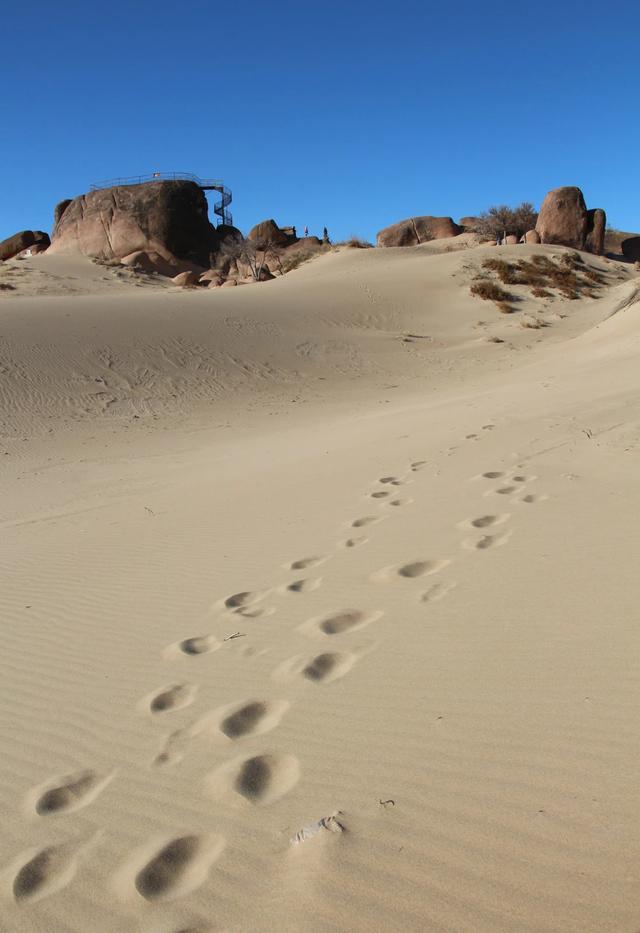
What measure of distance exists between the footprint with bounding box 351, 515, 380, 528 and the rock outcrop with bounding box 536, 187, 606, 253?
32.9 meters

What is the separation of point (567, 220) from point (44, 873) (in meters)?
37.0

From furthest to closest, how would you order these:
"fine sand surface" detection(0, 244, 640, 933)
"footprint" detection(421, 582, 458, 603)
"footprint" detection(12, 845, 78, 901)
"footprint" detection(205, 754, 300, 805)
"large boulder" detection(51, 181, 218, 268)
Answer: "large boulder" detection(51, 181, 218, 268)
"footprint" detection(421, 582, 458, 603)
"footprint" detection(205, 754, 300, 805)
"footprint" detection(12, 845, 78, 901)
"fine sand surface" detection(0, 244, 640, 933)

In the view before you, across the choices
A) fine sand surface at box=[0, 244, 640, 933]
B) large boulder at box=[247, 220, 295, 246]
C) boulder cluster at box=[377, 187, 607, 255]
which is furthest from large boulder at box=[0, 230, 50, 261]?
fine sand surface at box=[0, 244, 640, 933]

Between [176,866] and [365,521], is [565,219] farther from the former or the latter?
[176,866]

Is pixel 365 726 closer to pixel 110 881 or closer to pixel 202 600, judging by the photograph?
pixel 110 881

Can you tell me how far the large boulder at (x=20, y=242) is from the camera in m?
49.4

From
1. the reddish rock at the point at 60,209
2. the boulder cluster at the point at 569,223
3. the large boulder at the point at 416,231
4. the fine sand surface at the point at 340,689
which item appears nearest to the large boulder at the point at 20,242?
the reddish rock at the point at 60,209

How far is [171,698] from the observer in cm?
285

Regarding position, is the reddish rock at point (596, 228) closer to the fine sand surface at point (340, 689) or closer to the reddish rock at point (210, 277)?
the reddish rock at point (210, 277)

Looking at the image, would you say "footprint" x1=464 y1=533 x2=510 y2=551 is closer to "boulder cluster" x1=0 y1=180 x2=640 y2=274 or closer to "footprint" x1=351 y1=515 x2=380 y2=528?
"footprint" x1=351 y1=515 x2=380 y2=528

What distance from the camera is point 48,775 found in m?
2.42

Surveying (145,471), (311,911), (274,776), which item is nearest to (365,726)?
(274,776)

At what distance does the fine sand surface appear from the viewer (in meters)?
1.75

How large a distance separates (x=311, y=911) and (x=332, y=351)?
57.0 ft
